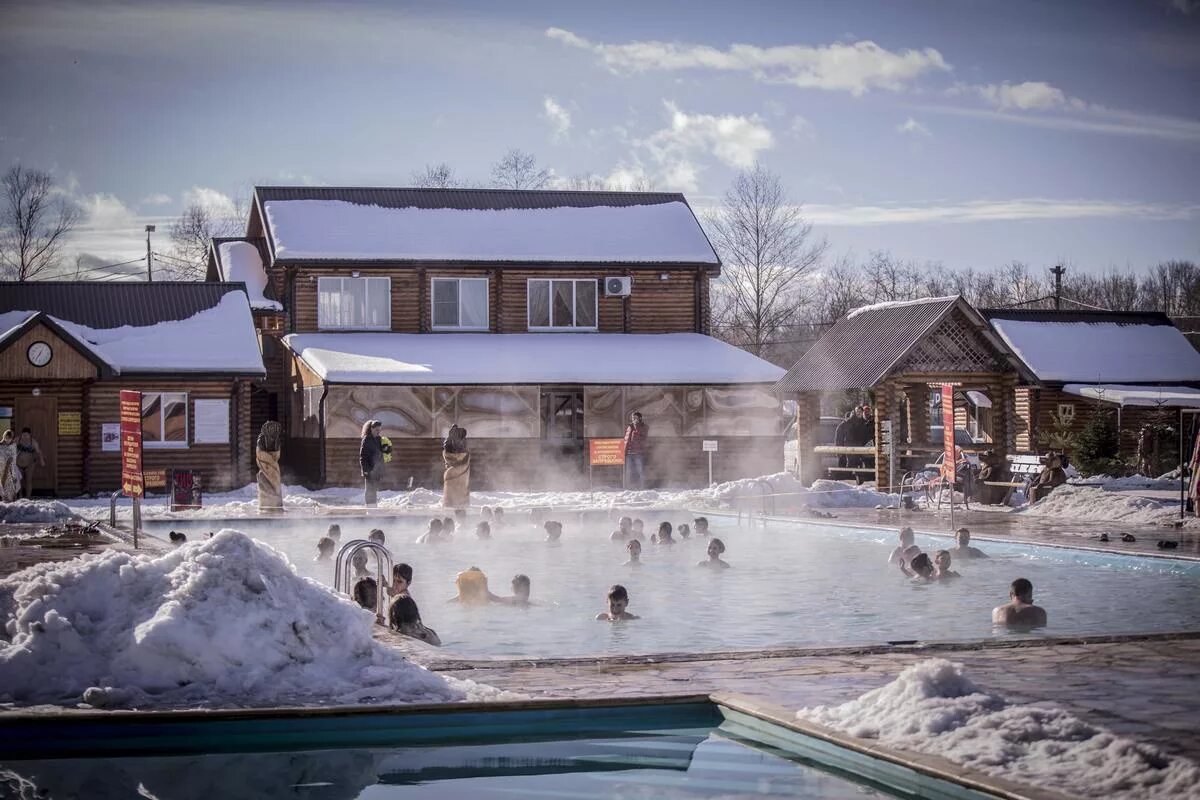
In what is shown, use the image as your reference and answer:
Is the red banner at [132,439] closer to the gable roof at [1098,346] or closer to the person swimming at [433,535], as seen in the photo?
the person swimming at [433,535]

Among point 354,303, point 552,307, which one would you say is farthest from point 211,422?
point 552,307

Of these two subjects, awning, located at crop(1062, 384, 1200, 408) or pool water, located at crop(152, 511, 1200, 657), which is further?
awning, located at crop(1062, 384, 1200, 408)

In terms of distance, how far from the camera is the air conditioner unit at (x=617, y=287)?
3847 cm

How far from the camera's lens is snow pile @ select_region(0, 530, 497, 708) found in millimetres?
7949

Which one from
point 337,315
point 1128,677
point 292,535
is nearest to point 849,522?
point 292,535

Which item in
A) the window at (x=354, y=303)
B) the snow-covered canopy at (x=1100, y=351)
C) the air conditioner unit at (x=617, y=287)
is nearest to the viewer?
the window at (x=354, y=303)

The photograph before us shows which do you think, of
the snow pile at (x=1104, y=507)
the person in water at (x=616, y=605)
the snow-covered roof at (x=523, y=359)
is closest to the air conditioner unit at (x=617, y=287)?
the snow-covered roof at (x=523, y=359)

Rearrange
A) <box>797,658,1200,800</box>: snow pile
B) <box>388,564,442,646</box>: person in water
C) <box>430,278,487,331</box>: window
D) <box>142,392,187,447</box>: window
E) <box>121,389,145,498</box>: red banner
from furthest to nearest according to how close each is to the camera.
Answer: <box>430,278,487,331</box>: window → <box>142,392,187,447</box>: window → <box>121,389,145,498</box>: red banner → <box>388,564,442,646</box>: person in water → <box>797,658,1200,800</box>: snow pile

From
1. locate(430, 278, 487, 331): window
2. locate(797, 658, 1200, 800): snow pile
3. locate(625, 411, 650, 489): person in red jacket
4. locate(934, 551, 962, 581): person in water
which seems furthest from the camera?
locate(430, 278, 487, 331): window

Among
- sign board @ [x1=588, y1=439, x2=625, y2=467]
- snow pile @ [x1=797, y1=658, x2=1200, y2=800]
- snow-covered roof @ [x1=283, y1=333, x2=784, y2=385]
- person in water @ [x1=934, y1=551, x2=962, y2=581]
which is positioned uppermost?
snow-covered roof @ [x1=283, y1=333, x2=784, y2=385]

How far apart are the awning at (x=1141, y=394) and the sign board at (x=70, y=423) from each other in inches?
1039

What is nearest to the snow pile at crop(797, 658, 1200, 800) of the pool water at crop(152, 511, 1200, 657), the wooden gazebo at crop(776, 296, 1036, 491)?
the pool water at crop(152, 511, 1200, 657)

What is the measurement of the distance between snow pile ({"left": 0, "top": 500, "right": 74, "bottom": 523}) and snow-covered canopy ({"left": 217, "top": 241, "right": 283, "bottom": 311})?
734 inches

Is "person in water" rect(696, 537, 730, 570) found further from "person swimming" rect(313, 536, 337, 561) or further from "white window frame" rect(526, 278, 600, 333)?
"white window frame" rect(526, 278, 600, 333)
